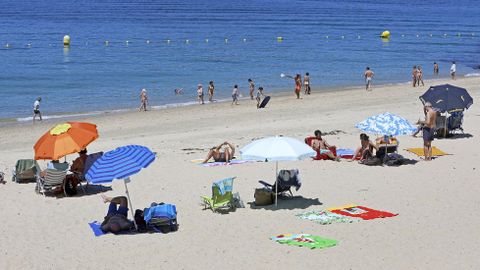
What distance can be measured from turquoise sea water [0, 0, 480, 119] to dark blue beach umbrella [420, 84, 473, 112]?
17431 mm

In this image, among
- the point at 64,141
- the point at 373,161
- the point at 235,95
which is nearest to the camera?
the point at 64,141

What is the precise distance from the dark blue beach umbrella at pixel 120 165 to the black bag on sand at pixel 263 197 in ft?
7.40

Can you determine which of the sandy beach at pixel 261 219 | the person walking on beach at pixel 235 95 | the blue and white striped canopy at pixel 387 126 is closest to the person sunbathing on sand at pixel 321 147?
the sandy beach at pixel 261 219

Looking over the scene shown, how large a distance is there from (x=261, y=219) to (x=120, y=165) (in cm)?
247

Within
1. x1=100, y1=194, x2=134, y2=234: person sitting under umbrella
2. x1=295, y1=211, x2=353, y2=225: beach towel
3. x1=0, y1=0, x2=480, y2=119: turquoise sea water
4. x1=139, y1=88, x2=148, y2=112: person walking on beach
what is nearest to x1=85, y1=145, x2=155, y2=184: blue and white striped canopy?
x1=100, y1=194, x2=134, y2=234: person sitting under umbrella

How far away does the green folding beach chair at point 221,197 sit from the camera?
485 inches

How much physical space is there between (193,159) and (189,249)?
23.1 feet

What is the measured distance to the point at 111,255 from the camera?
33.6ft

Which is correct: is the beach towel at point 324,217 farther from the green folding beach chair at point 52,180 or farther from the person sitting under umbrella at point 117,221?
the green folding beach chair at point 52,180

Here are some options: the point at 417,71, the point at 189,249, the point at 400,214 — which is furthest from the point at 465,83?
the point at 189,249

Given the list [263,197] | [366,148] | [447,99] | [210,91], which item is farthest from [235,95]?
[263,197]

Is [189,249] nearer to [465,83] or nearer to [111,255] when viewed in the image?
[111,255]

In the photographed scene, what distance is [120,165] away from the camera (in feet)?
37.2

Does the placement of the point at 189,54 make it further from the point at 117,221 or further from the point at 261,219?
the point at 117,221
